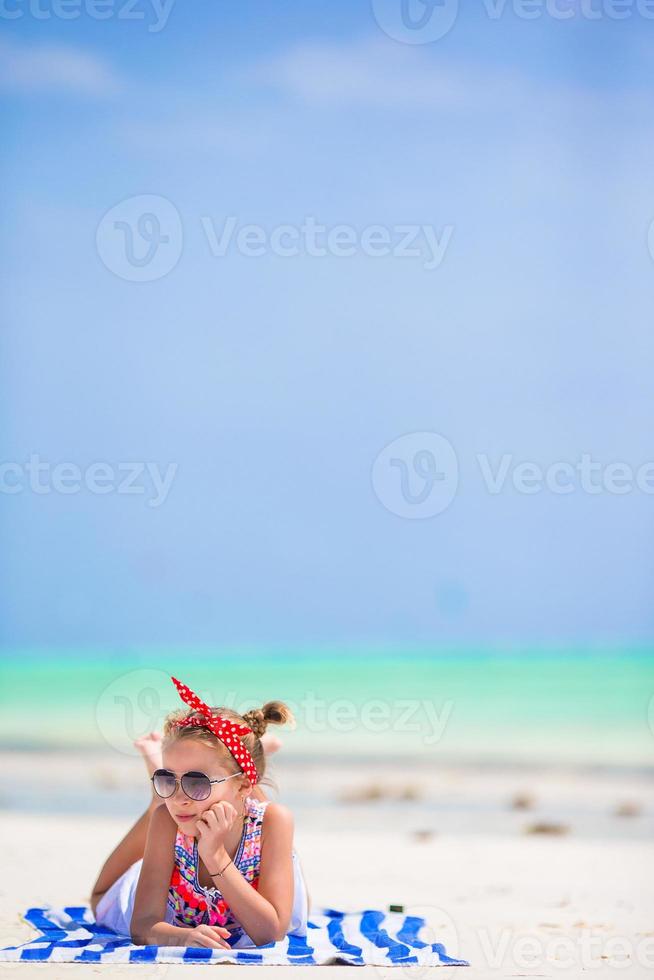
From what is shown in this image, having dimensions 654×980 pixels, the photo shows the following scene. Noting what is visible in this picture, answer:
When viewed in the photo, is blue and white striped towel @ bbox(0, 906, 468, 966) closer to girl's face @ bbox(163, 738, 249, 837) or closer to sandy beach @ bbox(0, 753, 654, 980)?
sandy beach @ bbox(0, 753, 654, 980)

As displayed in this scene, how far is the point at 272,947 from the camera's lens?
5.85 ft

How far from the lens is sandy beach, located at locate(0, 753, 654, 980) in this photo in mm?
1945

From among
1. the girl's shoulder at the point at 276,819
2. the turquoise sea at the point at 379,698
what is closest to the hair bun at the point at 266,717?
the girl's shoulder at the point at 276,819

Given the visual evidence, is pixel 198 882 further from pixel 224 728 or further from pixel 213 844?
pixel 224 728

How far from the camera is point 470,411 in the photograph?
5695mm

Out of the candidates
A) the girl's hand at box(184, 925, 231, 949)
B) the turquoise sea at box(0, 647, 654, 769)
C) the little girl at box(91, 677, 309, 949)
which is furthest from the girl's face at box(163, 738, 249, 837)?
the turquoise sea at box(0, 647, 654, 769)

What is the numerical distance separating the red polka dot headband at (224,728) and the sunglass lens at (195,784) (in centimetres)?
7

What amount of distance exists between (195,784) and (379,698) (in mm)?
3991

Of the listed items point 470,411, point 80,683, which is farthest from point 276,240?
point 80,683

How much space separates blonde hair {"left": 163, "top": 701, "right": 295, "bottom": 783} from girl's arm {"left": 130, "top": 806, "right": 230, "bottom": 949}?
0.42 feet

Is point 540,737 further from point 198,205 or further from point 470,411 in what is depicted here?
point 198,205

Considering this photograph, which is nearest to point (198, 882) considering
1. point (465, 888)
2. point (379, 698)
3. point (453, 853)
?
point (465, 888)

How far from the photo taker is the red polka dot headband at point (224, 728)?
5.95 ft

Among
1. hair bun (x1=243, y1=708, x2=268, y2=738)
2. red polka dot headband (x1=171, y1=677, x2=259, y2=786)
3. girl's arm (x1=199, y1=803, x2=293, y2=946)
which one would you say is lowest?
girl's arm (x1=199, y1=803, x2=293, y2=946)
